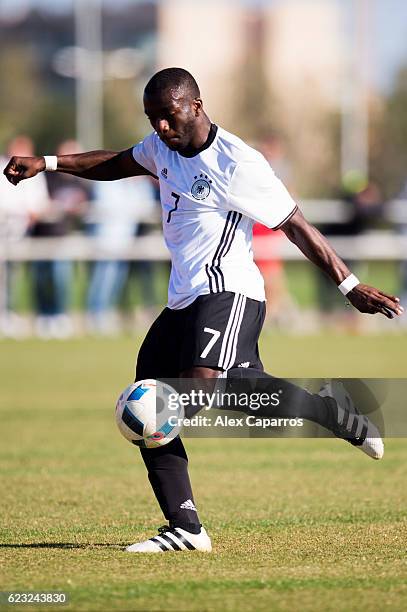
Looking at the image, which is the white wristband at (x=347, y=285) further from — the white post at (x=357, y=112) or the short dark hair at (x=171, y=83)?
the white post at (x=357, y=112)

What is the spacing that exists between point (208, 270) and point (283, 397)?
726 millimetres

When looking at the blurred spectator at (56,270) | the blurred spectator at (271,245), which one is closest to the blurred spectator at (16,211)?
the blurred spectator at (56,270)

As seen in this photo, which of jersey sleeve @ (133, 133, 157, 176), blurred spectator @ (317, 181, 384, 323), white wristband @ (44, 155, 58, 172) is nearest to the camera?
jersey sleeve @ (133, 133, 157, 176)

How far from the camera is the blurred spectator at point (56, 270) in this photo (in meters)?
22.4

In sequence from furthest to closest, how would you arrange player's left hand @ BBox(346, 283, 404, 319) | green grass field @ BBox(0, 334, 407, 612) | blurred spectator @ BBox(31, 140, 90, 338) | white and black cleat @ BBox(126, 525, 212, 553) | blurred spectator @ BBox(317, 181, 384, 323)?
blurred spectator @ BBox(317, 181, 384, 323)
blurred spectator @ BBox(31, 140, 90, 338)
white and black cleat @ BBox(126, 525, 212, 553)
player's left hand @ BBox(346, 283, 404, 319)
green grass field @ BBox(0, 334, 407, 612)

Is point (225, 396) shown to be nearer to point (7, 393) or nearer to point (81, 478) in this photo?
point (81, 478)

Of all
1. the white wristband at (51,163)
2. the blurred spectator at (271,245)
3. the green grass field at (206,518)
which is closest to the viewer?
the green grass field at (206,518)

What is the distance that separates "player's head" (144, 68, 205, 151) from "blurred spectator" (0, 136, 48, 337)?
15.1 metres

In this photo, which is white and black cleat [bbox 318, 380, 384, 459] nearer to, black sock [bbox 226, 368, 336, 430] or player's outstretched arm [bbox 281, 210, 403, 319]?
black sock [bbox 226, 368, 336, 430]

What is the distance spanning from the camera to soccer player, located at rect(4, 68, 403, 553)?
651cm

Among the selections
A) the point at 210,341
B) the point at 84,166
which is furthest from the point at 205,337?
the point at 84,166

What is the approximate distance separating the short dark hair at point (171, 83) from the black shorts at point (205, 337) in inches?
39.7

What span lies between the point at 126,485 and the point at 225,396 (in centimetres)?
306

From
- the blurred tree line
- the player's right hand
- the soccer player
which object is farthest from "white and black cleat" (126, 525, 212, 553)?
the blurred tree line
